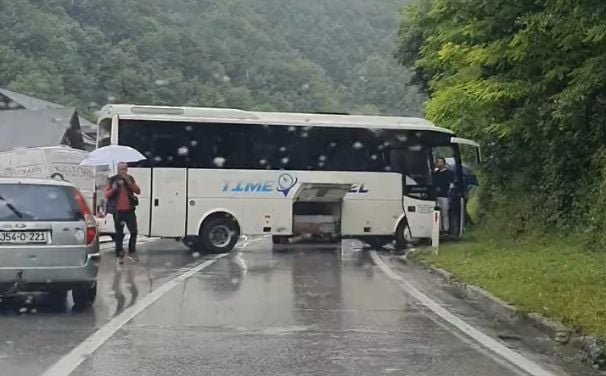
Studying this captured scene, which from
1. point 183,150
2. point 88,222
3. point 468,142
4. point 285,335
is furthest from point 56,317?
point 468,142

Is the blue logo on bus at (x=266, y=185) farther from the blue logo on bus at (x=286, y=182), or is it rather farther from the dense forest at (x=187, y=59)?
the dense forest at (x=187, y=59)

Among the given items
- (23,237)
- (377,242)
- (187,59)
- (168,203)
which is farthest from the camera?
(187,59)

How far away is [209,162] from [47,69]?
4734 cm

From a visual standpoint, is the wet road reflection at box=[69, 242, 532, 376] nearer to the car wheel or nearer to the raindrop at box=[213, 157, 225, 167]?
the car wheel

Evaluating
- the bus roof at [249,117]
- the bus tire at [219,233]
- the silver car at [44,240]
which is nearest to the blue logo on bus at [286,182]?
the bus roof at [249,117]

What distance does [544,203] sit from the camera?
20.2m

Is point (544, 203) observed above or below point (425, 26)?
below

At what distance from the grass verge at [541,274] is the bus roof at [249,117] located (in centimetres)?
403

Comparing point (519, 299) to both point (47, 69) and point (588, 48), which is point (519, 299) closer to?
point (588, 48)

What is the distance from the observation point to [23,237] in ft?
33.9

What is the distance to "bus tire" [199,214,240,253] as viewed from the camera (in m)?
20.9

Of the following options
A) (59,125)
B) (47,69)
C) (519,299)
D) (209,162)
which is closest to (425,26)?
(209,162)

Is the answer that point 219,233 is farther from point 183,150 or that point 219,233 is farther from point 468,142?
point 468,142

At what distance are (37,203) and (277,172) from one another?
11.4 m
